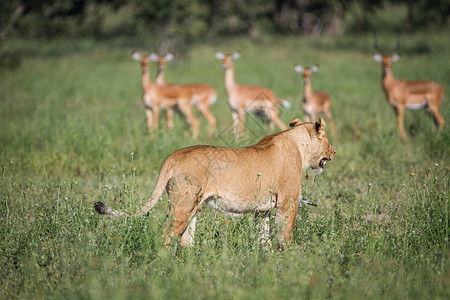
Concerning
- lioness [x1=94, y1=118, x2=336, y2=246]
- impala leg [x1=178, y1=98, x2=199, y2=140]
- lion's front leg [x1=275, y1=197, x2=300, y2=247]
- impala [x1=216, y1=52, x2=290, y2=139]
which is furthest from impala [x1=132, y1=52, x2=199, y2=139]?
lion's front leg [x1=275, y1=197, x2=300, y2=247]

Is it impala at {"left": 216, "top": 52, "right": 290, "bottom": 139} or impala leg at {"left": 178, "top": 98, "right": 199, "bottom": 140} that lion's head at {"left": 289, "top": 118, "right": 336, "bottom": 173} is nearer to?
impala at {"left": 216, "top": 52, "right": 290, "bottom": 139}

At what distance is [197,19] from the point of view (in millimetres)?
22906

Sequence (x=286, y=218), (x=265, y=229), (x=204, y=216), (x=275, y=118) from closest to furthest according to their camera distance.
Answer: (x=286, y=218) → (x=265, y=229) → (x=204, y=216) → (x=275, y=118)

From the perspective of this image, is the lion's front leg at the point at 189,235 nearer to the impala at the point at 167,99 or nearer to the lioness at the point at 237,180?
the lioness at the point at 237,180

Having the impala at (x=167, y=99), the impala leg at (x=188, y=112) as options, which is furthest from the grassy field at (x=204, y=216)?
the impala at (x=167, y=99)

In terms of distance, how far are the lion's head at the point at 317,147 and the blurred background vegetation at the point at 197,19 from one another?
17.5 metres

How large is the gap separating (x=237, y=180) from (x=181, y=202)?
21.6 inches

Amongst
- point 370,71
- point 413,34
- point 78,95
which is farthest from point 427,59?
point 78,95

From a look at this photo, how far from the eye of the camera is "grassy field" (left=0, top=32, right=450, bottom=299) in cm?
398

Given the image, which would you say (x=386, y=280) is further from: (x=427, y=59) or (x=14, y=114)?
(x=427, y=59)

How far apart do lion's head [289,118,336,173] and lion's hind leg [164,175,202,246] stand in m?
1.31

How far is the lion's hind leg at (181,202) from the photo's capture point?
4.23m

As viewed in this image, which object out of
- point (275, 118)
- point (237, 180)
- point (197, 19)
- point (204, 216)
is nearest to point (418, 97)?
point (275, 118)

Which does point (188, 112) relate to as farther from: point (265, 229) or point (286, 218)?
point (286, 218)
